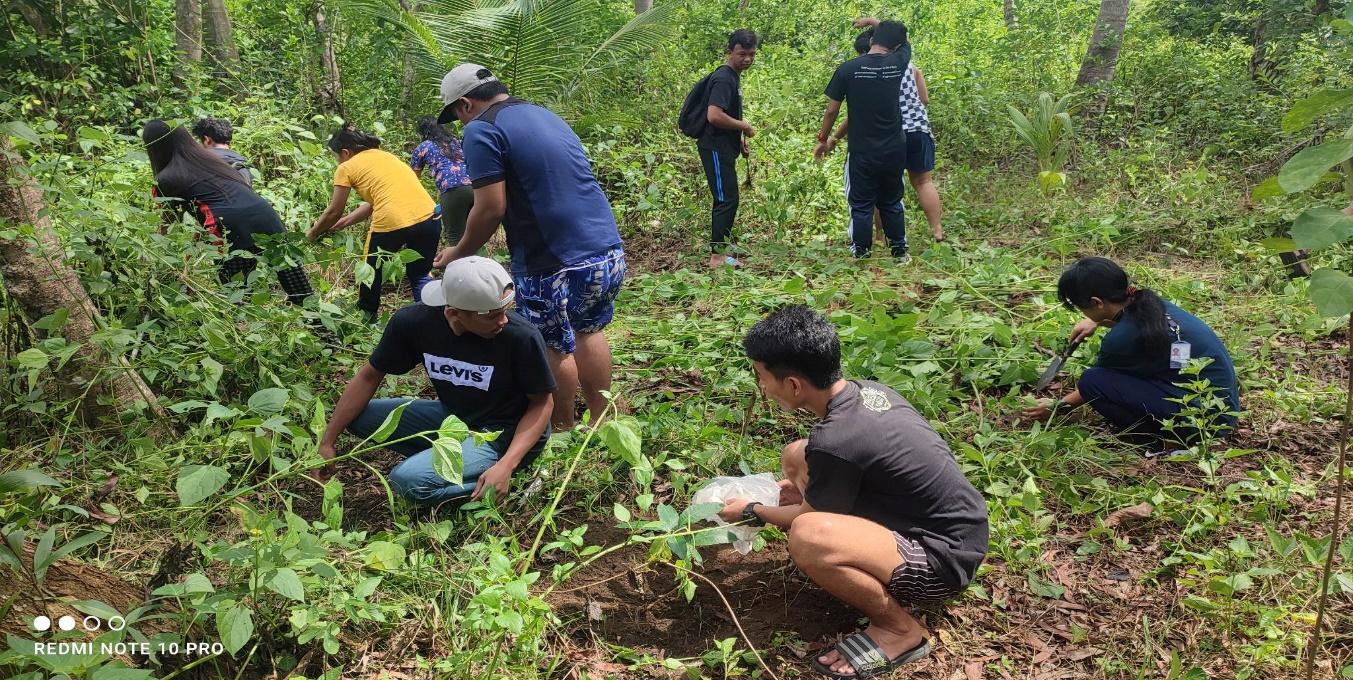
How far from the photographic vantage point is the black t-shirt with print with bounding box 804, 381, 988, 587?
7.34 ft

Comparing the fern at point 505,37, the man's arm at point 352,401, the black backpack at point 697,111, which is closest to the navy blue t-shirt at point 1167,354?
the man's arm at point 352,401

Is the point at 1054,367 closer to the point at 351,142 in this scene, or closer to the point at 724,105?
the point at 724,105

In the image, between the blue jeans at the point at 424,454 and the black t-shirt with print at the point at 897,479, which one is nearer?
the black t-shirt with print at the point at 897,479

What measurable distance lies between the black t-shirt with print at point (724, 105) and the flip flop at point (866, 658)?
3.86 m

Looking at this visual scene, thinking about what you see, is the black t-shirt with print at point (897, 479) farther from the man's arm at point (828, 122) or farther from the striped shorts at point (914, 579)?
the man's arm at point (828, 122)

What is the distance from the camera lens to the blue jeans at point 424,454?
2.79 m

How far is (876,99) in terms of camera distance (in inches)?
200

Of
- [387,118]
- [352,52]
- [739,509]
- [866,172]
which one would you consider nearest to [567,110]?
[387,118]

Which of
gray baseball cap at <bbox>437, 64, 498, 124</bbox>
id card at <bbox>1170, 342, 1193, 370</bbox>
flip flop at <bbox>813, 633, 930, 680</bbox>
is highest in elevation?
gray baseball cap at <bbox>437, 64, 498, 124</bbox>

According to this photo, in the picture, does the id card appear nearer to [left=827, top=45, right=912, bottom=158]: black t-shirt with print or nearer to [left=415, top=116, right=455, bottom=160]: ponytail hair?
[left=827, top=45, right=912, bottom=158]: black t-shirt with print

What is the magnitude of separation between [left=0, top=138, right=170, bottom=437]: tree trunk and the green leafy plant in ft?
19.4

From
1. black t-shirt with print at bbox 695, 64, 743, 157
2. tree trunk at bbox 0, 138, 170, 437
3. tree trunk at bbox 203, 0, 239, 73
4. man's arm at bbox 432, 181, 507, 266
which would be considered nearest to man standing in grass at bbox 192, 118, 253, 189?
tree trunk at bbox 0, 138, 170, 437

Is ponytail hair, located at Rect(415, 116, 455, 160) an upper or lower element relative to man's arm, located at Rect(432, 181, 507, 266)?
lower

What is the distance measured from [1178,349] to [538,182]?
8.00 ft
